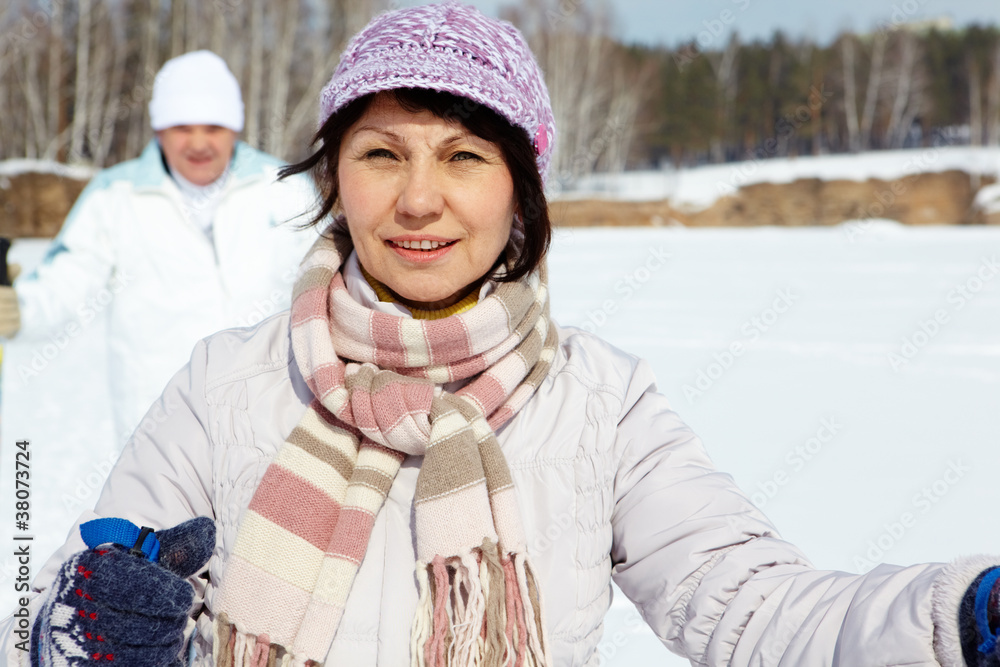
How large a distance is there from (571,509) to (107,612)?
1.97 feet

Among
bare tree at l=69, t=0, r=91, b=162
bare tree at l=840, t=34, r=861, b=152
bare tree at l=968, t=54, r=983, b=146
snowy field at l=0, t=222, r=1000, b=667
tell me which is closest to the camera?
snowy field at l=0, t=222, r=1000, b=667

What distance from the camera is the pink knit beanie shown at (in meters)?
1.11

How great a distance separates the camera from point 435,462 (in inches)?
43.9

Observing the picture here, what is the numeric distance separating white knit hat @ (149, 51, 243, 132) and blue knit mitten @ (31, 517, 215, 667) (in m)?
2.57

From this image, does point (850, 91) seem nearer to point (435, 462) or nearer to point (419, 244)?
point (419, 244)

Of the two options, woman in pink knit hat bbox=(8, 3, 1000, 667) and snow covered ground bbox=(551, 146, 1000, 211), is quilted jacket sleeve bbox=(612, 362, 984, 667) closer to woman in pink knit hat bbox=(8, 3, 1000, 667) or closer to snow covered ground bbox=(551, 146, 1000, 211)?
woman in pink knit hat bbox=(8, 3, 1000, 667)

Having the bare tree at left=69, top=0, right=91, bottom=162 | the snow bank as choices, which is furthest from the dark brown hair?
the bare tree at left=69, top=0, right=91, bottom=162

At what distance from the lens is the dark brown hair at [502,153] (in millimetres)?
1144

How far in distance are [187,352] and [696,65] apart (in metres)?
35.3

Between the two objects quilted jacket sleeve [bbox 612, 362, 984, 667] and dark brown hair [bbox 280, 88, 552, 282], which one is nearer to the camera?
quilted jacket sleeve [bbox 612, 362, 984, 667]

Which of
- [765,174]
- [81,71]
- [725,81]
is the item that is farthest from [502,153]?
[725,81]

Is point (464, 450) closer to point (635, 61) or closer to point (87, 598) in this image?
point (87, 598)

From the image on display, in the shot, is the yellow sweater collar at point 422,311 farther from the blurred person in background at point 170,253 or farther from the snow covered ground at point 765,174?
the snow covered ground at point 765,174

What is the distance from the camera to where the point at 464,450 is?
1107 mm
